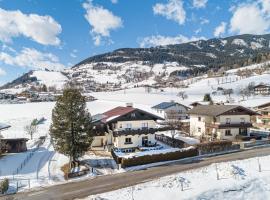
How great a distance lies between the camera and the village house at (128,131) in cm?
5141

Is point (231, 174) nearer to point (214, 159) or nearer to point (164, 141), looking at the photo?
point (214, 159)

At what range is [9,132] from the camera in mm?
81188

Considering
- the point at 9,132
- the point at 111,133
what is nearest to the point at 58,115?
the point at 111,133

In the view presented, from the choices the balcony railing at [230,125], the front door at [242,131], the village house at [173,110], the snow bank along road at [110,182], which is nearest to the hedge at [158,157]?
the snow bank along road at [110,182]

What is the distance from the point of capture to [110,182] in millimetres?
35156

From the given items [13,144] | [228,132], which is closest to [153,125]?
[228,132]

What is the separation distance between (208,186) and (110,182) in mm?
11853

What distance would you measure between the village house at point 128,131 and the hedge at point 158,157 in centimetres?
853

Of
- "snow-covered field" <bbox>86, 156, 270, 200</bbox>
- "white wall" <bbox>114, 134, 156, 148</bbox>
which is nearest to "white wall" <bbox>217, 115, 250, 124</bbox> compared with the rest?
"white wall" <bbox>114, 134, 156, 148</bbox>

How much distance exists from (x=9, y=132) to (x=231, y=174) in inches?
2615

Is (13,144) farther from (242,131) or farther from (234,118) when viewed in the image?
(242,131)

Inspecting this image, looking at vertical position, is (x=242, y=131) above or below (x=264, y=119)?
below

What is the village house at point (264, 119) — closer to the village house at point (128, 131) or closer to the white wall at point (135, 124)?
the white wall at point (135, 124)

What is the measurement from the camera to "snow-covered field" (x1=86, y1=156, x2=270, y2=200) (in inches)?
1200
